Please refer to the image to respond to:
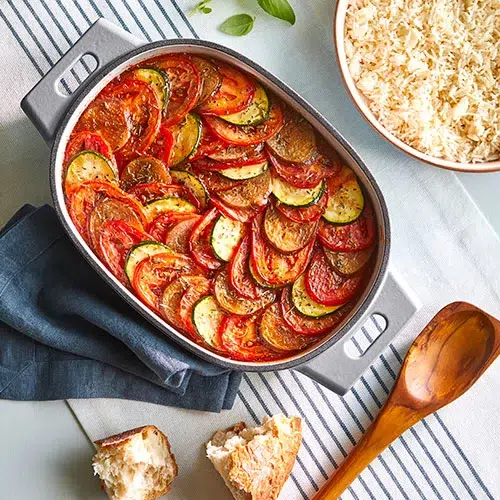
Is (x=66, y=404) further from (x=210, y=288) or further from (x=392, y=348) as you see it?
(x=392, y=348)

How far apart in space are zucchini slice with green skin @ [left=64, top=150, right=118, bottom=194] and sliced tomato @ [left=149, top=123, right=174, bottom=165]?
128 mm

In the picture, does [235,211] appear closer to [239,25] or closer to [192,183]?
[192,183]

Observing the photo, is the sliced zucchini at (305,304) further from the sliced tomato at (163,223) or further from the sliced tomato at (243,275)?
the sliced tomato at (163,223)

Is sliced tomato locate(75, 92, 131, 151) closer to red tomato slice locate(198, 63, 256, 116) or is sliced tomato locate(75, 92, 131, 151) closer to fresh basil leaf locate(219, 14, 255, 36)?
red tomato slice locate(198, 63, 256, 116)

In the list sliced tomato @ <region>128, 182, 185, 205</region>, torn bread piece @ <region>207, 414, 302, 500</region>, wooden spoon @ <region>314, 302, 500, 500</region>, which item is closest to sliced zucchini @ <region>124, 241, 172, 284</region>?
sliced tomato @ <region>128, 182, 185, 205</region>

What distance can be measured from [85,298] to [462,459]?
1.22m

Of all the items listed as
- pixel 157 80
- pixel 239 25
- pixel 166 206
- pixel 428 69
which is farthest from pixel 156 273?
pixel 428 69

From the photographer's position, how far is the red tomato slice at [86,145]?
2174 mm

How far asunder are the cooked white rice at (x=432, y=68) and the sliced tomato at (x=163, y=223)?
623 millimetres

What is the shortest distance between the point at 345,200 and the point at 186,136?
46 centimetres

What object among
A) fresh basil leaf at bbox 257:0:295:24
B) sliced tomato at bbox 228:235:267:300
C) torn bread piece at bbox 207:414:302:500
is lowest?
torn bread piece at bbox 207:414:302:500

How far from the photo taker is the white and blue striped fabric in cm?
242

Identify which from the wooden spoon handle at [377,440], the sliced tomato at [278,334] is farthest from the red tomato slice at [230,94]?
the wooden spoon handle at [377,440]

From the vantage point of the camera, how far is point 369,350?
7.15 feet
